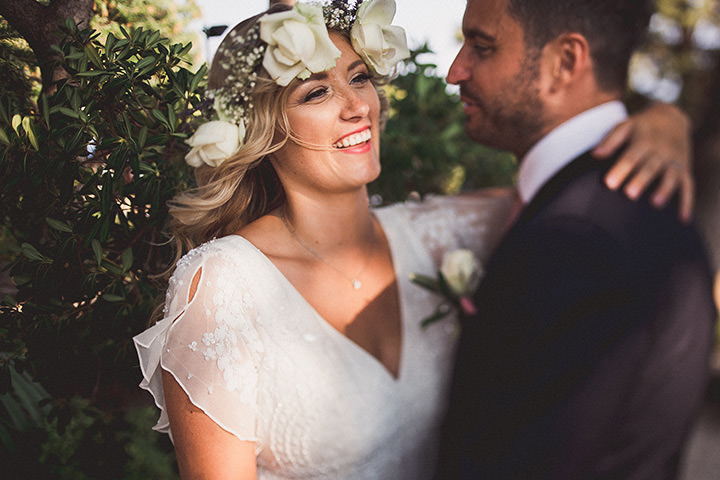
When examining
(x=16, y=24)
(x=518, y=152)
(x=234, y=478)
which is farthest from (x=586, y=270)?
(x=16, y=24)

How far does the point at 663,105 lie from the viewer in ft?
5.37

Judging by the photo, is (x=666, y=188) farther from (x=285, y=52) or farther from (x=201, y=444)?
(x=201, y=444)

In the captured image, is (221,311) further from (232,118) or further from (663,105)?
(663,105)

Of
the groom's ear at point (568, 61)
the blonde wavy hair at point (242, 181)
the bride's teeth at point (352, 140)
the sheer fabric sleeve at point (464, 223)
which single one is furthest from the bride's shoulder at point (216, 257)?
the groom's ear at point (568, 61)

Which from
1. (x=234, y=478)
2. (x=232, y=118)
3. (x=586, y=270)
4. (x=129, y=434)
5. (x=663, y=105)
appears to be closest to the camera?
(x=586, y=270)

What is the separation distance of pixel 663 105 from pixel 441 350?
1.15 m

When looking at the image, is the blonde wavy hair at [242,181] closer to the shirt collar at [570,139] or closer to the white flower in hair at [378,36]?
the white flower in hair at [378,36]

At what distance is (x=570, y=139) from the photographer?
1.59 meters

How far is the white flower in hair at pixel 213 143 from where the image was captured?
204 centimetres

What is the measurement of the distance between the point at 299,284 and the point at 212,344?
449 mm

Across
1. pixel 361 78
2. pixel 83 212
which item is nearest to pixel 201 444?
pixel 83 212

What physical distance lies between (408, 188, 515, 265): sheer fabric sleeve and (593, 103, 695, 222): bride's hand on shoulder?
0.97 metres

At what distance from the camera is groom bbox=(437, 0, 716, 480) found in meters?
1.35

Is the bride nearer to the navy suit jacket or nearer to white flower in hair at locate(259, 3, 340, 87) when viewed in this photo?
white flower in hair at locate(259, 3, 340, 87)
